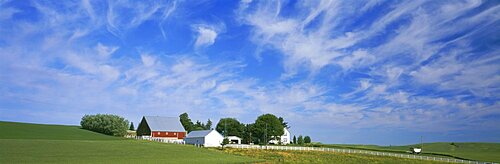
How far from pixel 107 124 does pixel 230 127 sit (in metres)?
56.9

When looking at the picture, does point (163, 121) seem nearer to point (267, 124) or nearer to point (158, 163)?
point (267, 124)

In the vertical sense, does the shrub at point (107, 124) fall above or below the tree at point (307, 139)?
above

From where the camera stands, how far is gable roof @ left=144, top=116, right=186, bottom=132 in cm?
10392

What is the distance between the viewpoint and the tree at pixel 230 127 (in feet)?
456

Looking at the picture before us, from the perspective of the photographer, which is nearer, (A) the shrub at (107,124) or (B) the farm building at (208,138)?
(A) the shrub at (107,124)

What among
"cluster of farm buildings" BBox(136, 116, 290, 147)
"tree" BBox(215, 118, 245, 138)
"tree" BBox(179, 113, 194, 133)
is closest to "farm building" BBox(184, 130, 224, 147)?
"cluster of farm buildings" BBox(136, 116, 290, 147)

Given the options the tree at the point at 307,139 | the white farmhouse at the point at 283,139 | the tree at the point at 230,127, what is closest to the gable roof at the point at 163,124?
the tree at the point at 230,127

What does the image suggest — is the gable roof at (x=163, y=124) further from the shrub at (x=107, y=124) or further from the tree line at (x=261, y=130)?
the tree line at (x=261, y=130)

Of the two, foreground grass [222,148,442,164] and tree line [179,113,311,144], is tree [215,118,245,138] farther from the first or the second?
foreground grass [222,148,442,164]

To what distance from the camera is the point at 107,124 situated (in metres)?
91.8

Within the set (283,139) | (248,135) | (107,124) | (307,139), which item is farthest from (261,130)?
(107,124)

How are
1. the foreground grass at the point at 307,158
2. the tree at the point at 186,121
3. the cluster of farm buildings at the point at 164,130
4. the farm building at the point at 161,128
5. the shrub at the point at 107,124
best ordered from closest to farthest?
the foreground grass at the point at 307,158 < the shrub at the point at 107,124 < the cluster of farm buildings at the point at 164,130 < the farm building at the point at 161,128 < the tree at the point at 186,121

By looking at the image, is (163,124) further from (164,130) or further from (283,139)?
(283,139)

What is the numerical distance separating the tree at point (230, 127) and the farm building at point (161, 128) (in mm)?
32766
